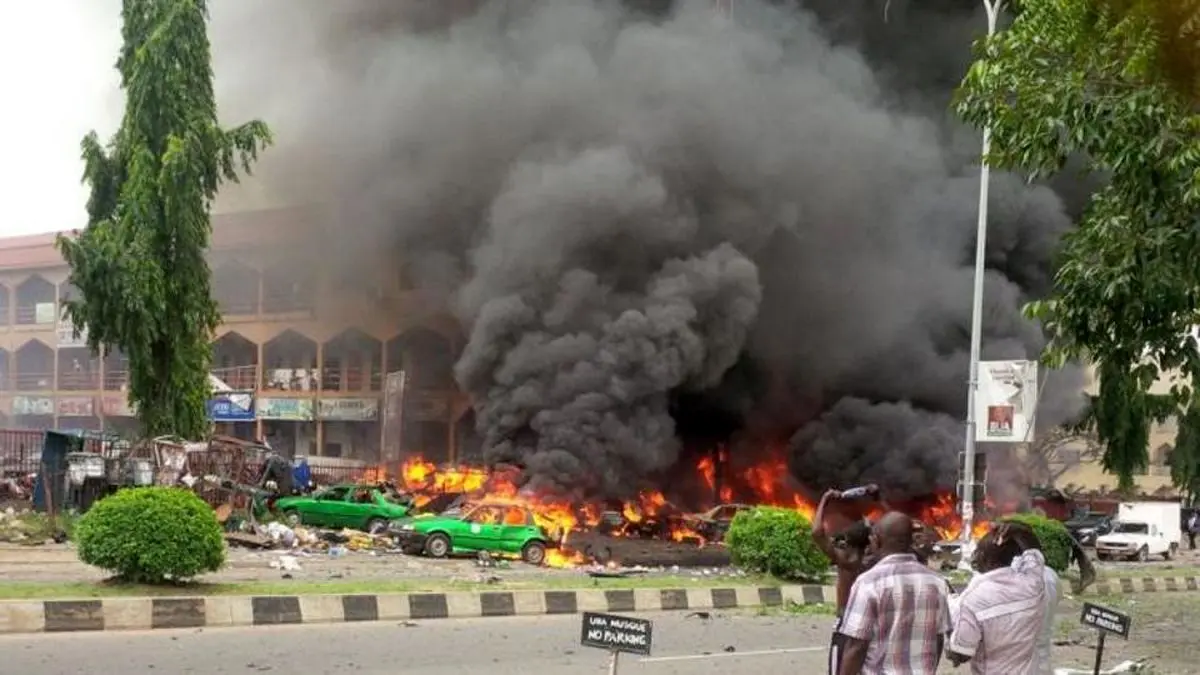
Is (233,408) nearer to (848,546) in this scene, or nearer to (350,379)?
(350,379)

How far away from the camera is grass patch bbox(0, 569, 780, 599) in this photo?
30.5 ft

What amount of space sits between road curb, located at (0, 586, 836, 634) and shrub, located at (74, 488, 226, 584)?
1.66ft

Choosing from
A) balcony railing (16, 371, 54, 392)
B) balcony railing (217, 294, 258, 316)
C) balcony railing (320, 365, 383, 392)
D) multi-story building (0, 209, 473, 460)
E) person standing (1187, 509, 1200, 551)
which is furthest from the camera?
balcony railing (16, 371, 54, 392)

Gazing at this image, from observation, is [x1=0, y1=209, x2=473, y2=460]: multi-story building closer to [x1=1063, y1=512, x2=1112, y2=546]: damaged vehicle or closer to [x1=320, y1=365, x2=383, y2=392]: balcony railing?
[x1=320, y1=365, x2=383, y2=392]: balcony railing

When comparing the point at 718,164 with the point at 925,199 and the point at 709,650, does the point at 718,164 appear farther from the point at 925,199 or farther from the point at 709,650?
the point at 709,650

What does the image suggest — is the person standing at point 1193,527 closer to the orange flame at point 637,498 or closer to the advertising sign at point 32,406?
the orange flame at point 637,498

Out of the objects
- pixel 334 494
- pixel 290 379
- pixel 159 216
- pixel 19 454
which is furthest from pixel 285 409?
pixel 159 216

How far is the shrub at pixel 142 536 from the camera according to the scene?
9.48m

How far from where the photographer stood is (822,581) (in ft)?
45.1

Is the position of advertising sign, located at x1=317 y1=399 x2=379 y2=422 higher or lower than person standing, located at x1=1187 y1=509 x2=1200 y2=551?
higher

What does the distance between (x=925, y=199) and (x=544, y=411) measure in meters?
10.7

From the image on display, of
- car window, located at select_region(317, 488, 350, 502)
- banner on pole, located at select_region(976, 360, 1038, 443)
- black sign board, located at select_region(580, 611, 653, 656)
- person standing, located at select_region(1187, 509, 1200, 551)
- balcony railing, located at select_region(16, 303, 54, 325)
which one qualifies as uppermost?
balcony railing, located at select_region(16, 303, 54, 325)

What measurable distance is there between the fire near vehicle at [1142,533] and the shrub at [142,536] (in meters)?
24.9

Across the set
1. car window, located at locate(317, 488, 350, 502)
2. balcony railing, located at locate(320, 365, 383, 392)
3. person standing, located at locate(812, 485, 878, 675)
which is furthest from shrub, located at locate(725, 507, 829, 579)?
balcony railing, located at locate(320, 365, 383, 392)
